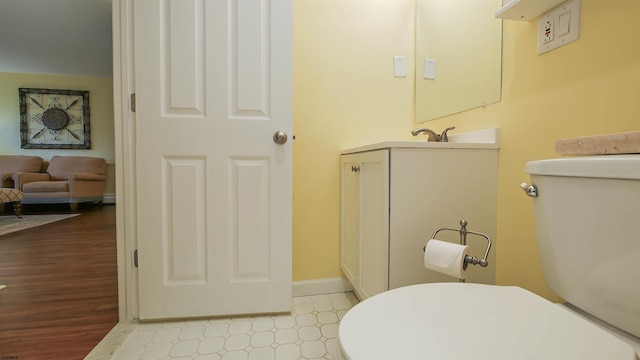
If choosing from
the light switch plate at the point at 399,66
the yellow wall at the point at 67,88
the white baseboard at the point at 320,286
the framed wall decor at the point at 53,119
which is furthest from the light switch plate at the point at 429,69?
the framed wall decor at the point at 53,119

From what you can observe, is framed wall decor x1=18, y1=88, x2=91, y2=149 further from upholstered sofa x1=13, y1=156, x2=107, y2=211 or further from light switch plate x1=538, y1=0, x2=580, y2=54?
light switch plate x1=538, y1=0, x2=580, y2=54

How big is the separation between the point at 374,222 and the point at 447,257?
318mm

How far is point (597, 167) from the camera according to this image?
54 cm

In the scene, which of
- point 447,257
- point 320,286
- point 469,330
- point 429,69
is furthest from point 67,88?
point 469,330

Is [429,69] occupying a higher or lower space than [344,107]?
higher

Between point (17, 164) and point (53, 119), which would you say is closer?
point (17, 164)

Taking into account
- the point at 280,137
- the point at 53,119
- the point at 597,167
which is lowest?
the point at 597,167

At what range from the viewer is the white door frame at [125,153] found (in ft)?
3.90

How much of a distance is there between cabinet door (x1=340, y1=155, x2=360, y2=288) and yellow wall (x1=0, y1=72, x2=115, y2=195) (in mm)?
5088

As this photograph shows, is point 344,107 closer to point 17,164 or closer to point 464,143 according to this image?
point 464,143

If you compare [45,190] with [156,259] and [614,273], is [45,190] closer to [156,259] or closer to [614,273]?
[156,259]

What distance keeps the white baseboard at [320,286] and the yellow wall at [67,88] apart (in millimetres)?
4924

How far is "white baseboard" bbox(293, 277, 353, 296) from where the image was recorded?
4.96 ft

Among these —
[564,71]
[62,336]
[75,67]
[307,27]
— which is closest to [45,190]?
[75,67]
